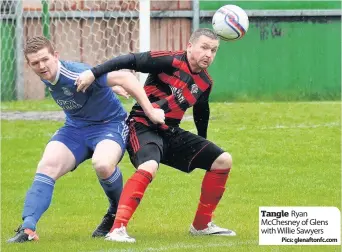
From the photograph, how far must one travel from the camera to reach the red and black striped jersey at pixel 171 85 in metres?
9.11

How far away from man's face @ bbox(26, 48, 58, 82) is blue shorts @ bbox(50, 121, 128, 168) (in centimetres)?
49

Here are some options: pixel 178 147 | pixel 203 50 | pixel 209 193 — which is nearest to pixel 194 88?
pixel 203 50

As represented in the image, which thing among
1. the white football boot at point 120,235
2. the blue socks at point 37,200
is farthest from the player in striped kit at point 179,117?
the blue socks at point 37,200

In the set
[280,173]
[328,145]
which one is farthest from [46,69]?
[328,145]

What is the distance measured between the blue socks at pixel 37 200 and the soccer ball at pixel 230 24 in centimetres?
195

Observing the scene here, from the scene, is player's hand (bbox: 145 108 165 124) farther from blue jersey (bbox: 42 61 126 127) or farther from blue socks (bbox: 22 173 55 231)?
blue socks (bbox: 22 173 55 231)

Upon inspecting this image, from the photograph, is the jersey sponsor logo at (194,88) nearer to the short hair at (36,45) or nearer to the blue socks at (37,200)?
the short hair at (36,45)

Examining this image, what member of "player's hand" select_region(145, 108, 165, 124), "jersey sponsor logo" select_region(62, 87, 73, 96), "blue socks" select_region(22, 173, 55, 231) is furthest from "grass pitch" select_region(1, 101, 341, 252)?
"jersey sponsor logo" select_region(62, 87, 73, 96)

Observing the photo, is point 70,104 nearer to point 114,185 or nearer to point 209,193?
point 114,185

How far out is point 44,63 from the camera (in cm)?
877

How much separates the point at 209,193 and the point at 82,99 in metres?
1.24

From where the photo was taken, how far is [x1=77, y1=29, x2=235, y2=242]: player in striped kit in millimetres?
9023

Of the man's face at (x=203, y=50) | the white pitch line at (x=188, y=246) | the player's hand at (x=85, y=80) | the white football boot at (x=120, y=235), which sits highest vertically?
the man's face at (x=203, y=50)

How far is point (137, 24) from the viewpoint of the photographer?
1845cm
